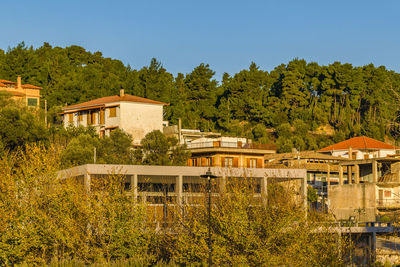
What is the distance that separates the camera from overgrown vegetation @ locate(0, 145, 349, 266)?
30.7 metres

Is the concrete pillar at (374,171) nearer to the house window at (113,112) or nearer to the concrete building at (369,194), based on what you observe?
the concrete building at (369,194)

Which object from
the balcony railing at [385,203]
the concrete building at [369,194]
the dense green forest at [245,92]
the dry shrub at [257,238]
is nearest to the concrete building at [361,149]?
the dense green forest at [245,92]

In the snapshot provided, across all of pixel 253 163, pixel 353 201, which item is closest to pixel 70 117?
pixel 253 163

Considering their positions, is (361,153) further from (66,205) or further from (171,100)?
(66,205)

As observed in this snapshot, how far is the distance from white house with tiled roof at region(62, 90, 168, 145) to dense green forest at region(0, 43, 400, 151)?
8.38 meters

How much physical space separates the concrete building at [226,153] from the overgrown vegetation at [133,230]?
102 feet

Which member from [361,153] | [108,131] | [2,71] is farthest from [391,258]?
[2,71]

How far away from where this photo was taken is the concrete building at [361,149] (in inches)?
3807

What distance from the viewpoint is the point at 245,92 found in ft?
367

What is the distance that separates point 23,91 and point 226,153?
33579 millimetres

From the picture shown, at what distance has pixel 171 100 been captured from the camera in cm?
9738

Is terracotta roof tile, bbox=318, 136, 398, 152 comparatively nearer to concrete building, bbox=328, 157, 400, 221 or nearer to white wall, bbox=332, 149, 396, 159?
white wall, bbox=332, 149, 396, 159

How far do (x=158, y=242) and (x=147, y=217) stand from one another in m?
2.07

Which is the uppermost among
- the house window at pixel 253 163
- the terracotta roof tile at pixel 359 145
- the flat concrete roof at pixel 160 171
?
the terracotta roof tile at pixel 359 145
